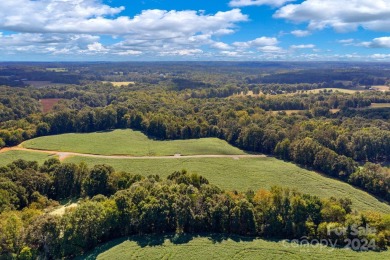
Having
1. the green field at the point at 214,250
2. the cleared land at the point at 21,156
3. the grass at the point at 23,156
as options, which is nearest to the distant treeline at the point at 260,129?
the cleared land at the point at 21,156

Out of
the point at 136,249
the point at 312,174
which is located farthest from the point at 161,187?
the point at 312,174

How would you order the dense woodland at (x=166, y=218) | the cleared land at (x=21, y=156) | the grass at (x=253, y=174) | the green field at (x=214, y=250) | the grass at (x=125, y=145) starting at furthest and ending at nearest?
the grass at (x=125, y=145) < the cleared land at (x=21, y=156) < the grass at (x=253, y=174) < the dense woodland at (x=166, y=218) < the green field at (x=214, y=250)

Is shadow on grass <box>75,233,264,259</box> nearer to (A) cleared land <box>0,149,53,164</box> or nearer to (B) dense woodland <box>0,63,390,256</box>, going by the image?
(B) dense woodland <box>0,63,390,256</box>

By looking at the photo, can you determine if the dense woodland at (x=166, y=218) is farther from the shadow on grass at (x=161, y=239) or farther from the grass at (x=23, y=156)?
the grass at (x=23, y=156)

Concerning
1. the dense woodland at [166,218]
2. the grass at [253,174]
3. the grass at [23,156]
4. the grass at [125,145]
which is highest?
the dense woodland at [166,218]

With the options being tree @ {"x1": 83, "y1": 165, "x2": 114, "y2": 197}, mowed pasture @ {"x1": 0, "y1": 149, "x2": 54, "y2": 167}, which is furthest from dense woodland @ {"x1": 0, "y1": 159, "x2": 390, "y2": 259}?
mowed pasture @ {"x1": 0, "y1": 149, "x2": 54, "y2": 167}

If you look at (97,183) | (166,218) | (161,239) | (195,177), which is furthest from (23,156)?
(161,239)

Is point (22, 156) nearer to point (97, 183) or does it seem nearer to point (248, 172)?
point (97, 183)

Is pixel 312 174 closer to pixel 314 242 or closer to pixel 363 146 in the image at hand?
pixel 363 146
